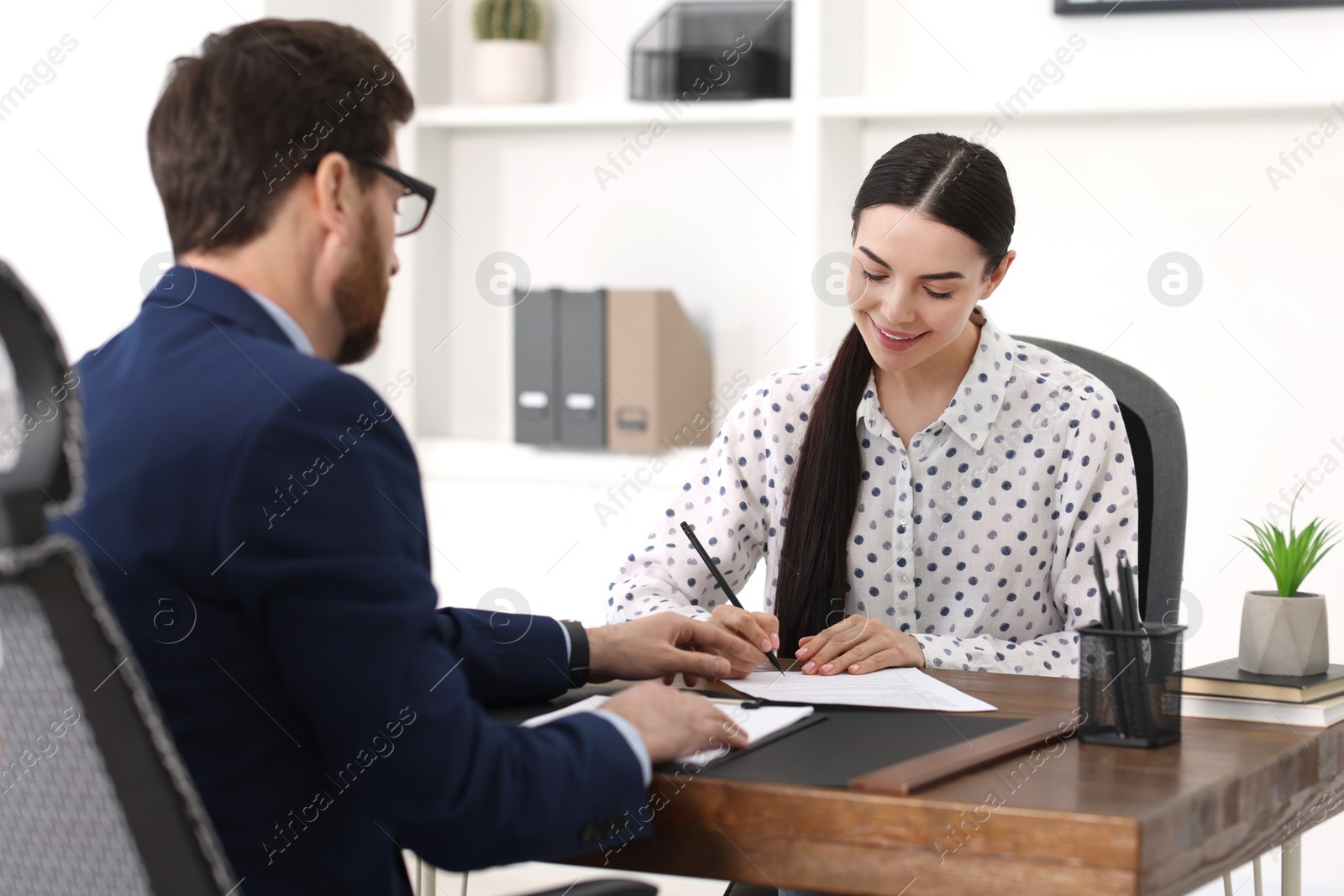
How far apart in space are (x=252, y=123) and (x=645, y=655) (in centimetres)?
68

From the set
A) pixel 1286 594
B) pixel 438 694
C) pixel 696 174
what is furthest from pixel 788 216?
pixel 438 694

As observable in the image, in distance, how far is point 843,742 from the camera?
3.92 feet

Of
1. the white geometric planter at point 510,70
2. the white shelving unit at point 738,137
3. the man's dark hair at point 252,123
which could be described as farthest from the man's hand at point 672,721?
the white geometric planter at point 510,70

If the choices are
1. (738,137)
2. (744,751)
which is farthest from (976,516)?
(738,137)

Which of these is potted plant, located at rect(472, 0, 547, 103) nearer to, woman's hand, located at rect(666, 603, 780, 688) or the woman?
the woman

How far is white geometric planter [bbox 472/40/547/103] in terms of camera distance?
349 cm

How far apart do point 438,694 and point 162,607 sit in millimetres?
198

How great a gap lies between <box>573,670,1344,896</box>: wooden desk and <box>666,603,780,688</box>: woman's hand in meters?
0.40

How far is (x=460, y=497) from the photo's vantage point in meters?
3.47

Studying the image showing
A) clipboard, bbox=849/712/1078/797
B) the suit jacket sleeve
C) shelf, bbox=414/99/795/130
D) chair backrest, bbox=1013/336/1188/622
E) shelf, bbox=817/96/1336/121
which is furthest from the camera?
shelf, bbox=414/99/795/130

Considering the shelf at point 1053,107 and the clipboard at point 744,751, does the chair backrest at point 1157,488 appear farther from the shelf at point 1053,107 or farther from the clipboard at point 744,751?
the shelf at point 1053,107

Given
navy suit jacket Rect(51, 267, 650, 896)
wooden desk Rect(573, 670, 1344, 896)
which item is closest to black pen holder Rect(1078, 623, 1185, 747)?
wooden desk Rect(573, 670, 1344, 896)

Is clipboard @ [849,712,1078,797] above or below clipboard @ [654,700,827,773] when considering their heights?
above

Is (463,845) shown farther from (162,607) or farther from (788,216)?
(788,216)
